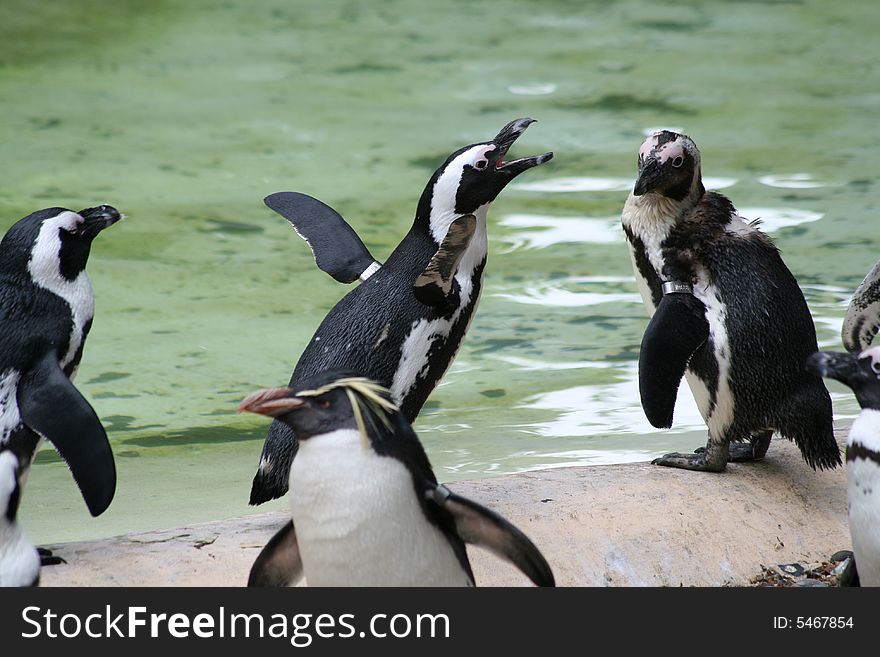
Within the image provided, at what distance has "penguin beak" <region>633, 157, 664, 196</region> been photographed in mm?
3236

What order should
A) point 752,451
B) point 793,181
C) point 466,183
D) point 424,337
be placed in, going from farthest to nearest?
point 793,181, point 752,451, point 466,183, point 424,337

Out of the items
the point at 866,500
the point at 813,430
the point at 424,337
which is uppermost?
the point at 424,337

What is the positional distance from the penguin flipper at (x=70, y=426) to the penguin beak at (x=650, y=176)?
4.16ft

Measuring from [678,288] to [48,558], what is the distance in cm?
141

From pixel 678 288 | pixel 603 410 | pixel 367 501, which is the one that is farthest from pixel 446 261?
pixel 603 410

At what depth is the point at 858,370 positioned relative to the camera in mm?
2648

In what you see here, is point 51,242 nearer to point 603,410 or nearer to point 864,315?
point 864,315

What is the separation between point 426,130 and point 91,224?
17.1 feet

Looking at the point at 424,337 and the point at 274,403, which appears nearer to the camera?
the point at 274,403

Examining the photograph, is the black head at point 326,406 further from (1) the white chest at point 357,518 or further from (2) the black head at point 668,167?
(2) the black head at point 668,167

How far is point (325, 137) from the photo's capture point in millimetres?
8008

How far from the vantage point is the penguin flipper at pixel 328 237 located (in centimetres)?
340
